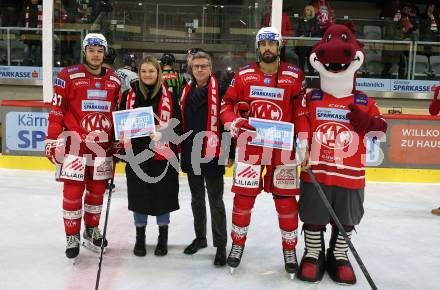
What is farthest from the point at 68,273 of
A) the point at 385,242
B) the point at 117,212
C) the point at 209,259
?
the point at 385,242

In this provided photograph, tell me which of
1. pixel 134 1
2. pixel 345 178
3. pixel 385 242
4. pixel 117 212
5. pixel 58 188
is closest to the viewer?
pixel 345 178

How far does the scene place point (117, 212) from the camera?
4.22 m

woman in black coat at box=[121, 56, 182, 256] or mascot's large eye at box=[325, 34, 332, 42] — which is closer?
mascot's large eye at box=[325, 34, 332, 42]

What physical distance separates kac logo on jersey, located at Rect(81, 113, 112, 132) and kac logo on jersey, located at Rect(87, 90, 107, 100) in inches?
3.7

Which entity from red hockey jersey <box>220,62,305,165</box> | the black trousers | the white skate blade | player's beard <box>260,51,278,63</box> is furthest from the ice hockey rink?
player's beard <box>260,51,278,63</box>

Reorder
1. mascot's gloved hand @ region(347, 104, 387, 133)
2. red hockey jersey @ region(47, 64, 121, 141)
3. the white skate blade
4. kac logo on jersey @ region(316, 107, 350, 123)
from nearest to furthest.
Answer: mascot's gloved hand @ region(347, 104, 387, 133), kac logo on jersey @ region(316, 107, 350, 123), red hockey jersey @ region(47, 64, 121, 141), the white skate blade

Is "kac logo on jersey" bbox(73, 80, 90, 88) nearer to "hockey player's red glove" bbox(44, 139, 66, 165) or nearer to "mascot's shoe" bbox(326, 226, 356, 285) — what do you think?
"hockey player's red glove" bbox(44, 139, 66, 165)

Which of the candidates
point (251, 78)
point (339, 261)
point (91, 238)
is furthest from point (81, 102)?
point (339, 261)

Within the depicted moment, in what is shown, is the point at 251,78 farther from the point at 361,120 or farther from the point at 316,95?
the point at 361,120

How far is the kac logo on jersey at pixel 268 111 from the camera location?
2.79 metres

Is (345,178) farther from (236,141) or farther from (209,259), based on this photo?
(209,259)

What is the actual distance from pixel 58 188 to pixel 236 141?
2802 mm

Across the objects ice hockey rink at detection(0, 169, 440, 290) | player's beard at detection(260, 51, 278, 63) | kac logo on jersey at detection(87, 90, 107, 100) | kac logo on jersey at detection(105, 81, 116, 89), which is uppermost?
player's beard at detection(260, 51, 278, 63)

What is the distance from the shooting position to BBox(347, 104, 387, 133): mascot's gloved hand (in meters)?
2.60
